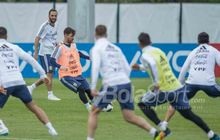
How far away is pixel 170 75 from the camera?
15.8 metres

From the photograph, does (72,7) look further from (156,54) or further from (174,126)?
(156,54)

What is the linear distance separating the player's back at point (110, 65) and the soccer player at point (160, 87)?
23.1 inches

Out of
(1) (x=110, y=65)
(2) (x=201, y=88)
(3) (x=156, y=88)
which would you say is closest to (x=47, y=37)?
(2) (x=201, y=88)

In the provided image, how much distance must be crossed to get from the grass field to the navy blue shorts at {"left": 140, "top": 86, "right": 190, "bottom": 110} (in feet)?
3.26

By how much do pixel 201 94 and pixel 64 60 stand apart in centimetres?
644

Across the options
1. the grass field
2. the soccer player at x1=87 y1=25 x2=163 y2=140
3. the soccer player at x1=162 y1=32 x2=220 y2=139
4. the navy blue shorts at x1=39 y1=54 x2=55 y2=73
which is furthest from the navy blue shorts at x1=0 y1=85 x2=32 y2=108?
the navy blue shorts at x1=39 y1=54 x2=55 y2=73

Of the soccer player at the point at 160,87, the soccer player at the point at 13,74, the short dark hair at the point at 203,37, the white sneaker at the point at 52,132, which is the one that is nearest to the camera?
the soccer player at the point at 160,87

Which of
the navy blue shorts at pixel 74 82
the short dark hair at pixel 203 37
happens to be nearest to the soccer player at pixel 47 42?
the navy blue shorts at pixel 74 82

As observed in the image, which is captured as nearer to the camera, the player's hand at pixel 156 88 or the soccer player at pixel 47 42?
the player's hand at pixel 156 88

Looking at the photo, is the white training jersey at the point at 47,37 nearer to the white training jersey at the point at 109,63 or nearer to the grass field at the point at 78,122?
the grass field at the point at 78,122

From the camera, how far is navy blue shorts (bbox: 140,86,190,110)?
15758 millimetres

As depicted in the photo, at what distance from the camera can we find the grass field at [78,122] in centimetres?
1683

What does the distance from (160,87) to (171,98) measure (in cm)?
31

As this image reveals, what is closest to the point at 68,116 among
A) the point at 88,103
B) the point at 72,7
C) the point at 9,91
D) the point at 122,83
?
the point at 88,103
